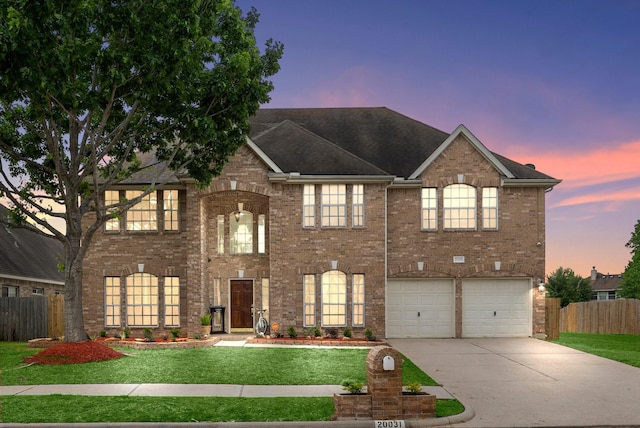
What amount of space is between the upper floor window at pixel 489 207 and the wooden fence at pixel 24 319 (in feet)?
59.3

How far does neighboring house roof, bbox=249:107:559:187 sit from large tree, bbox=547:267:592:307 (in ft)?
165

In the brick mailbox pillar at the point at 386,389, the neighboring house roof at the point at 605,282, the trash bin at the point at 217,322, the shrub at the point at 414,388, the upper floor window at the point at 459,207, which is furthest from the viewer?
the neighboring house roof at the point at 605,282

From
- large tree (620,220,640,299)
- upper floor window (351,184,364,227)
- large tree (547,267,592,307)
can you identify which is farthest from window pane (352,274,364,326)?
large tree (547,267,592,307)

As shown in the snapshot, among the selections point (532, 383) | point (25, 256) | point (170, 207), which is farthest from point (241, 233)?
point (25, 256)

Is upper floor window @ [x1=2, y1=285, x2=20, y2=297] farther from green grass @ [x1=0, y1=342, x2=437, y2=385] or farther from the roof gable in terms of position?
the roof gable

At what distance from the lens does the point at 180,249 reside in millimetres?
22172

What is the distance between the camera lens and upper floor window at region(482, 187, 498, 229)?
22516mm

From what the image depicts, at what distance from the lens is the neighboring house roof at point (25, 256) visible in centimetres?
2922

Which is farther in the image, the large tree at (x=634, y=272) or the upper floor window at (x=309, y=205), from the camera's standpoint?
the large tree at (x=634, y=272)

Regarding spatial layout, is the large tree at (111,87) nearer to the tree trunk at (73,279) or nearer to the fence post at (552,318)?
the tree trunk at (73,279)

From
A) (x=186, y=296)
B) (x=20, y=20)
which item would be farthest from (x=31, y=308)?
(x=20, y=20)

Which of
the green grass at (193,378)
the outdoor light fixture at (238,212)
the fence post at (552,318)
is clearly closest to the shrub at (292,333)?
the green grass at (193,378)

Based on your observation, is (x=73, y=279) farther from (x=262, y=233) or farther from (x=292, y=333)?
(x=262, y=233)

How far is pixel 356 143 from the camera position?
2528 centimetres
